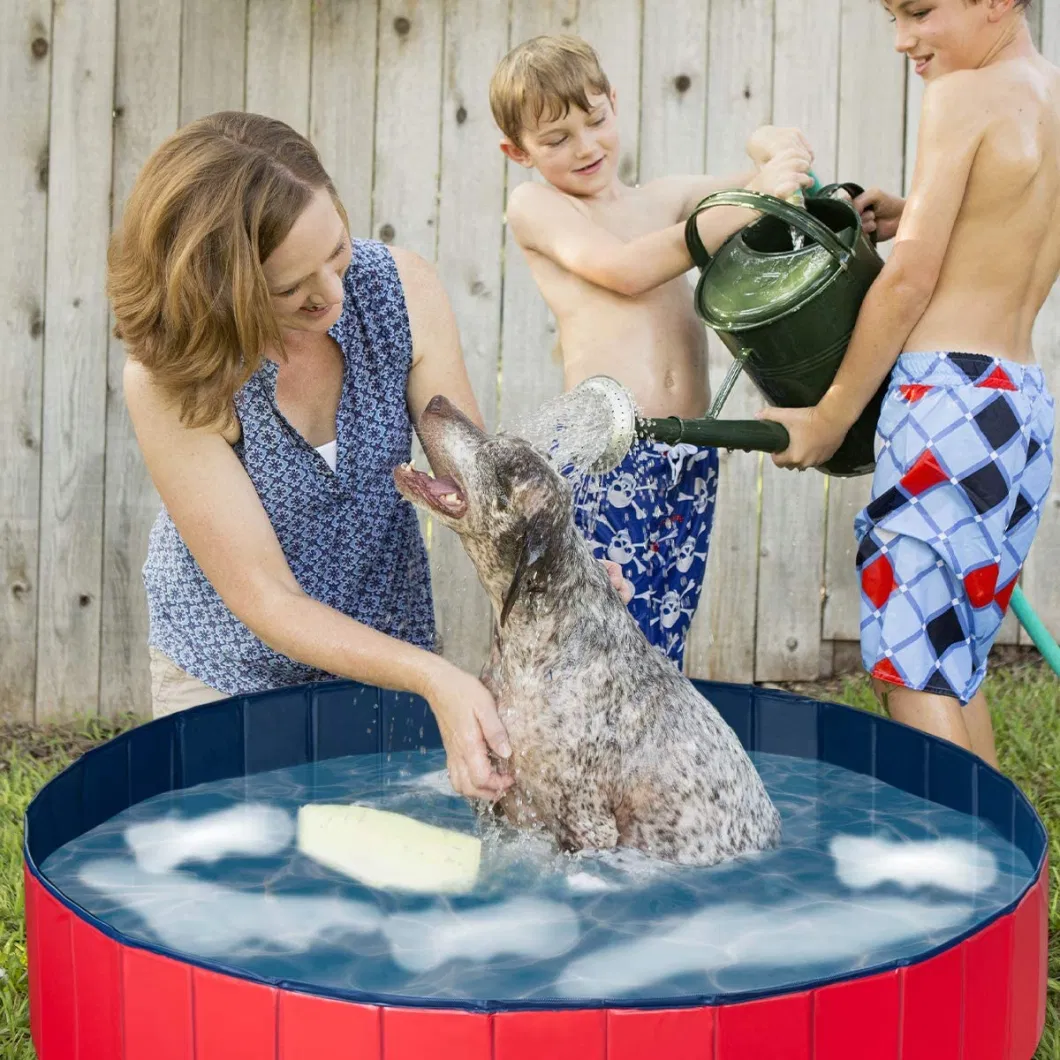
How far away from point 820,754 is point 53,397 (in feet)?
10.4

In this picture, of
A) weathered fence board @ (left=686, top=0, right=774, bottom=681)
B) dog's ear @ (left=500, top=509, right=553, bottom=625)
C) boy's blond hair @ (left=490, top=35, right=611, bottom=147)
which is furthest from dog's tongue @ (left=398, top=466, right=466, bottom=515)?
weathered fence board @ (left=686, top=0, right=774, bottom=681)

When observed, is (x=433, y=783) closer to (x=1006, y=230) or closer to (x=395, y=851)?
(x=395, y=851)

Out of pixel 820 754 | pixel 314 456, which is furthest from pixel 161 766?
pixel 820 754

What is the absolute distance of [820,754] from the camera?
345 centimetres

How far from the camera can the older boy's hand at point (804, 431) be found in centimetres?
339

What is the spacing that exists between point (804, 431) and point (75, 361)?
2924 mm

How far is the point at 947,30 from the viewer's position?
3229mm

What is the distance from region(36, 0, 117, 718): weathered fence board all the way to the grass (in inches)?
8.3

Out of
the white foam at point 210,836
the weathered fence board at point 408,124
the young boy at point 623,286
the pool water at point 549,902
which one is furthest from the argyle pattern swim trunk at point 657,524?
the weathered fence board at point 408,124

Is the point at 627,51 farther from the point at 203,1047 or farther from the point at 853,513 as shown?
the point at 203,1047

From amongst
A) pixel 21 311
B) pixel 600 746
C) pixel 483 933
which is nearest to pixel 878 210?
pixel 600 746

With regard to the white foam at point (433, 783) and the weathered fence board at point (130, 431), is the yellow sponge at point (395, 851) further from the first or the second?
the weathered fence board at point (130, 431)

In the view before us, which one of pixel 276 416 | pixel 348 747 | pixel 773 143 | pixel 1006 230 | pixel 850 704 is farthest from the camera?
pixel 850 704

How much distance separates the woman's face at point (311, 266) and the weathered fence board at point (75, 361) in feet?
8.16
